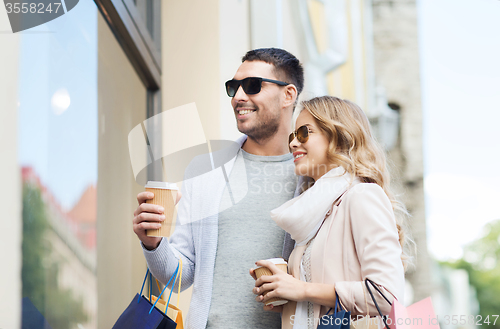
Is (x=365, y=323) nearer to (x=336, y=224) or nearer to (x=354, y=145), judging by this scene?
(x=336, y=224)

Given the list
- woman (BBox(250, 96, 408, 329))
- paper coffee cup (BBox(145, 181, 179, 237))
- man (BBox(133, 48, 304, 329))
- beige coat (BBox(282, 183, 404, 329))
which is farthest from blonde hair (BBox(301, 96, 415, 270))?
paper coffee cup (BBox(145, 181, 179, 237))

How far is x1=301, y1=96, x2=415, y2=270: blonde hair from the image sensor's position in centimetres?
158

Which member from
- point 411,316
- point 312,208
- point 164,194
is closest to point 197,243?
point 164,194

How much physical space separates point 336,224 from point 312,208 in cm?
9

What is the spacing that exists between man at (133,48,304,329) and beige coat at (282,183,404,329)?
309 mm

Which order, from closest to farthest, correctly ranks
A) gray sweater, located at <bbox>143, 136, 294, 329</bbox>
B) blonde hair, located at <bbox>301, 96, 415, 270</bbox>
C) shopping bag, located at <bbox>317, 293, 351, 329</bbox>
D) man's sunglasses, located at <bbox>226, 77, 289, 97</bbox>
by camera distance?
shopping bag, located at <bbox>317, 293, 351, 329</bbox>
blonde hair, located at <bbox>301, 96, 415, 270</bbox>
gray sweater, located at <bbox>143, 136, 294, 329</bbox>
man's sunglasses, located at <bbox>226, 77, 289, 97</bbox>

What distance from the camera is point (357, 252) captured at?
139 cm

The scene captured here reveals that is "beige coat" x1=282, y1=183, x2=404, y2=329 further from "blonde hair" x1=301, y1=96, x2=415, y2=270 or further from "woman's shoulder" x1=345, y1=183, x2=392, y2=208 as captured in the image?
"blonde hair" x1=301, y1=96, x2=415, y2=270

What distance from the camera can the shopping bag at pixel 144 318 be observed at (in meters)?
1.39

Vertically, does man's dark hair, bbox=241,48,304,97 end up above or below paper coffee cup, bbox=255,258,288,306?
above

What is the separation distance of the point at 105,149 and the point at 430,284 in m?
17.1

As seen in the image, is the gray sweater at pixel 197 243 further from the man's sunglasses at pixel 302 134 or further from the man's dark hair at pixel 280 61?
the man's dark hair at pixel 280 61

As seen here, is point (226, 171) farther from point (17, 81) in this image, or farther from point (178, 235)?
point (17, 81)

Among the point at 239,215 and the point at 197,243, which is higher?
the point at 239,215
